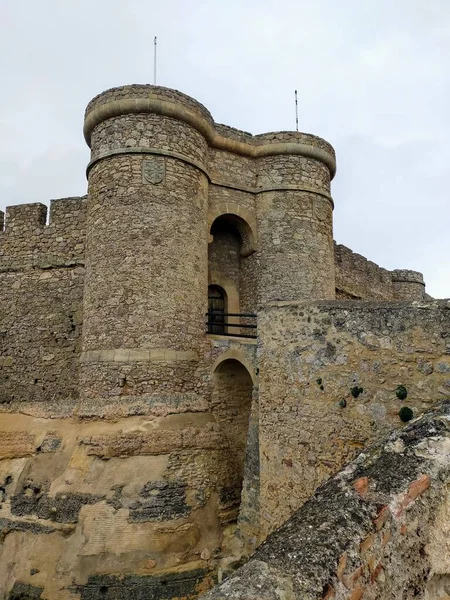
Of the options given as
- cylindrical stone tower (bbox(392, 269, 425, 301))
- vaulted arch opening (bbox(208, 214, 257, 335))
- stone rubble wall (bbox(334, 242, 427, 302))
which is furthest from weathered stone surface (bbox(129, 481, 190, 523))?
cylindrical stone tower (bbox(392, 269, 425, 301))

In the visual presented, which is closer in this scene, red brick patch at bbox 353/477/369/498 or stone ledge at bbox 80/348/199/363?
red brick patch at bbox 353/477/369/498

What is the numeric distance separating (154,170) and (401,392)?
684 cm

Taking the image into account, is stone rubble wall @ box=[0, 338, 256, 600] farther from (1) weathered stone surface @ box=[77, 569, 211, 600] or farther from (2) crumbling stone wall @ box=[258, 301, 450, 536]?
(2) crumbling stone wall @ box=[258, 301, 450, 536]

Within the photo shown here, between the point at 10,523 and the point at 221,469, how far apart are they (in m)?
3.89

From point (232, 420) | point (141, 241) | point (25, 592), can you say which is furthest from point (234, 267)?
point (25, 592)

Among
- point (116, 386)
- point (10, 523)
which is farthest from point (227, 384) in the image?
point (10, 523)

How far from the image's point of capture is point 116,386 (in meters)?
8.31

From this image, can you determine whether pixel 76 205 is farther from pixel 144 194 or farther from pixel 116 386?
pixel 116 386

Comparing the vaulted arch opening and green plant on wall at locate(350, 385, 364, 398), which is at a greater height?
the vaulted arch opening

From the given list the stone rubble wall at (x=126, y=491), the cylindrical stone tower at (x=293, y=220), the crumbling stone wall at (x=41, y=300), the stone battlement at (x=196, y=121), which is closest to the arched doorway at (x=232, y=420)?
the stone rubble wall at (x=126, y=491)

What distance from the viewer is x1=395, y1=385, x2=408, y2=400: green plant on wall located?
3.85 metres

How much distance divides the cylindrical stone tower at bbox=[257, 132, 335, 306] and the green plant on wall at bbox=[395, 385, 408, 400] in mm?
7004

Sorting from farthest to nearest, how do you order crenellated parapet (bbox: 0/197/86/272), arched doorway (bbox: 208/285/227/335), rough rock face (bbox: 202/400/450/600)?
arched doorway (bbox: 208/285/227/335)
crenellated parapet (bbox: 0/197/86/272)
rough rock face (bbox: 202/400/450/600)

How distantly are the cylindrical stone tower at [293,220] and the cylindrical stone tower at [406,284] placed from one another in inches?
339
